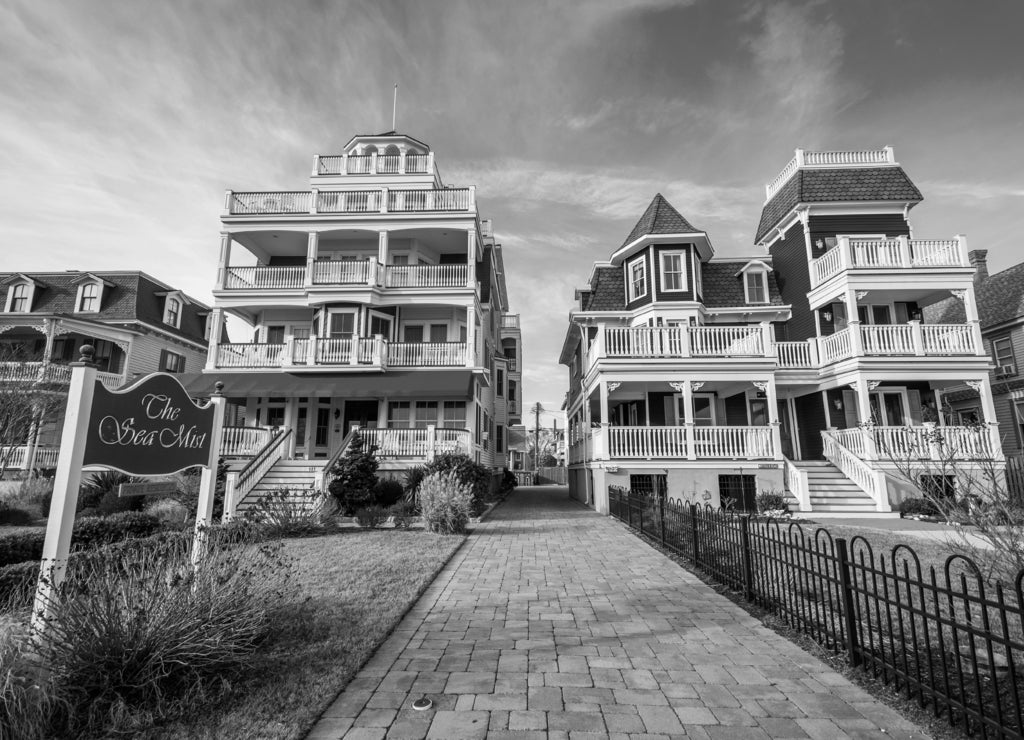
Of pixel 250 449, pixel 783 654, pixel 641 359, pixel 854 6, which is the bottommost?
pixel 783 654

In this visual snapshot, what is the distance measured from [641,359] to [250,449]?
13.3 meters

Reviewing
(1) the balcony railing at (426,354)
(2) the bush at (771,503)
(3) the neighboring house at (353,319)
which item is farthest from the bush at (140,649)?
(1) the balcony railing at (426,354)

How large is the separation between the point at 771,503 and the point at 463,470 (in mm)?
8747

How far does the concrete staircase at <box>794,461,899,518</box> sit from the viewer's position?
45.1ft

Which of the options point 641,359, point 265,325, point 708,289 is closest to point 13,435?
point 265,325

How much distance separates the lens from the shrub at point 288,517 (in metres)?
10.7

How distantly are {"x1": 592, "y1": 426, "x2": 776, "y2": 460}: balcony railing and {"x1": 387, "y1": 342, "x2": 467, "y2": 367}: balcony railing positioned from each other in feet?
22.5

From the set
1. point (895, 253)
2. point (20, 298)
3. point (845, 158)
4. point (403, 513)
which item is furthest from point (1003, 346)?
point (20, 298)

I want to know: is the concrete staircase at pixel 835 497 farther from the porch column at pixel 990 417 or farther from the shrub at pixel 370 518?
the shrub at pixel 370 518

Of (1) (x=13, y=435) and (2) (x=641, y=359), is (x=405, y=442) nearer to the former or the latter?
(2) (x=641, y=359)

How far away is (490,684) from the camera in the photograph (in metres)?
3.55

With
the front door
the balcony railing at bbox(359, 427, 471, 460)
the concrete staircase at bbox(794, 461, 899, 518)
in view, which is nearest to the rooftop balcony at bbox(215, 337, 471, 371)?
the front door

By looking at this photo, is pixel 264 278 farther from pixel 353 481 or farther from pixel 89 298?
pixel 89 298

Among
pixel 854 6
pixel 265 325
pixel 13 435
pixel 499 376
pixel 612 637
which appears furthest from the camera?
pixel 499 376
